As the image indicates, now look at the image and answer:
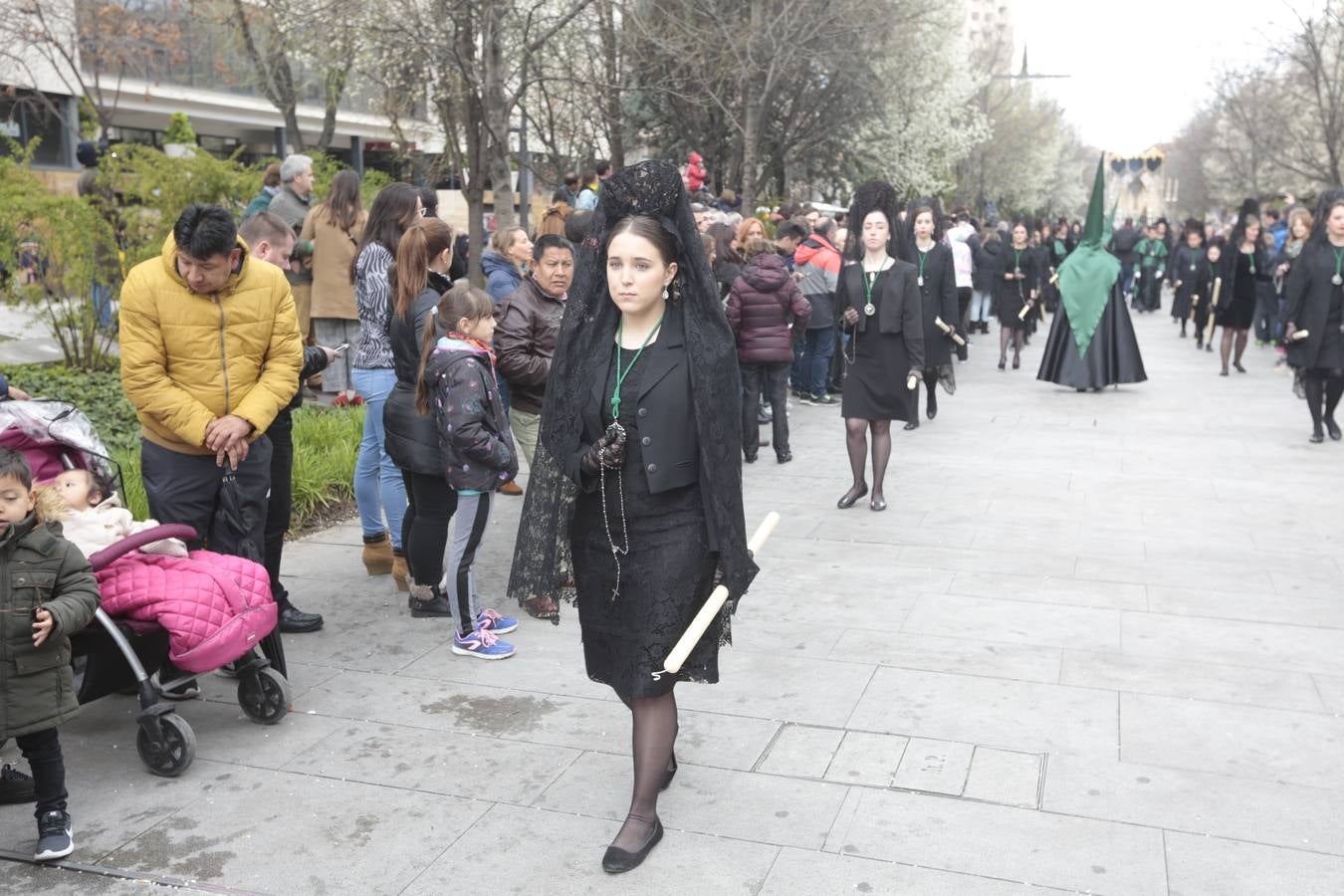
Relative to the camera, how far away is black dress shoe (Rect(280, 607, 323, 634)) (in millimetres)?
6082

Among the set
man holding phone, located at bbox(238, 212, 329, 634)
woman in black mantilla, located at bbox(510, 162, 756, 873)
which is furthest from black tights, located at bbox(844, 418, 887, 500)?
woman in black mantilla, located at bbox(510, 162, 756, 873)

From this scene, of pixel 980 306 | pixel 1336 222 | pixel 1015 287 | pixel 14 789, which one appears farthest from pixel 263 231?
pixel 980 306

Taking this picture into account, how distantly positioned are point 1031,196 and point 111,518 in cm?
7350

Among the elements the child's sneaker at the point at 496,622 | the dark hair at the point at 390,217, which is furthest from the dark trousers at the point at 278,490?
the dark hair at the point at 390,217

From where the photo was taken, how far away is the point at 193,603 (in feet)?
14.8

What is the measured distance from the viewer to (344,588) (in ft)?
22.5

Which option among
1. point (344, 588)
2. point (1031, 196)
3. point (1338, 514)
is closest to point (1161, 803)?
point (344, 588)

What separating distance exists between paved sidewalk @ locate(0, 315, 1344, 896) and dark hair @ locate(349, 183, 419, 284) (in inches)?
68.9

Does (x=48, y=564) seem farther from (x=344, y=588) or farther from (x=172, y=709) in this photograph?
(x=344, y=588)

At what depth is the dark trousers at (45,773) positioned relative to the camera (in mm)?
3930

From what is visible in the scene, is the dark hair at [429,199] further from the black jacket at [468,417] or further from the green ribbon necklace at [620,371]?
the green ribbon necklace at [620,371]

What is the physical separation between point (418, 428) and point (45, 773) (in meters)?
2.38

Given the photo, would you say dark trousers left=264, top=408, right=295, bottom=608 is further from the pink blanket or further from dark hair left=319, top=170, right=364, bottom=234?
dark hair left=319, top=170, right=364, bottom=234

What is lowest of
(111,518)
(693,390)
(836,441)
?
(836,441)
